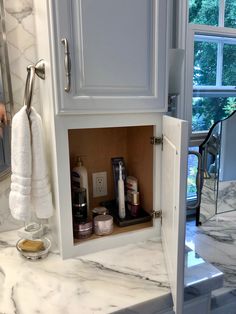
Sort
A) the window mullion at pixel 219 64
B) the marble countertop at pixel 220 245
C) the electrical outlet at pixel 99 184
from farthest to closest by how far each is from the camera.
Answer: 1. the window mullion at pixel 219 64
2. the electrical outlet at pixel 99 184
3. the marble countertop at pixel 220 245

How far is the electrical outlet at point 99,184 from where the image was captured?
124 centimetres

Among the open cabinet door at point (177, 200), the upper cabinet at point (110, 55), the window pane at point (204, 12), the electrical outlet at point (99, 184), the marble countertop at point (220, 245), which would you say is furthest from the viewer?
the window pane at point (204, 12)

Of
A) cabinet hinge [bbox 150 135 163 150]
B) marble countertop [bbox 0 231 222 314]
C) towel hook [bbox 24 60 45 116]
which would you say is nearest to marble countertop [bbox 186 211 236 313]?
marble countertop [bbox 0 231 222 314]

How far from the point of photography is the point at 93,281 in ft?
2.67

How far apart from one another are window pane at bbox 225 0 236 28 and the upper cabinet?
2.77 feet

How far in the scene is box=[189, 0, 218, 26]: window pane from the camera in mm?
1413

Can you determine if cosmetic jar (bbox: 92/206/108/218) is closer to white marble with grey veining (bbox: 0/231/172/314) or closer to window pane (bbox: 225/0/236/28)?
white marble with grey veining (bbox: 0/231/172/314)

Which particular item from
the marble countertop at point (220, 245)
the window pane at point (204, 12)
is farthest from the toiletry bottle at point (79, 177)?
the window pane at point (204, 12)

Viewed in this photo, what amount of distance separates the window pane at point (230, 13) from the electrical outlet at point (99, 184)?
1.11 meters

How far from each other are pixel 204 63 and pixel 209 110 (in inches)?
10.5

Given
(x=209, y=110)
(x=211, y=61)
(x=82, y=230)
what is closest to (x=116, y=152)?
(x=82, y=230)

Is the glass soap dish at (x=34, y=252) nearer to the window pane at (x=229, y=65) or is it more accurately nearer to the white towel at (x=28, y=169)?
the white towel at (x=28, y=169)

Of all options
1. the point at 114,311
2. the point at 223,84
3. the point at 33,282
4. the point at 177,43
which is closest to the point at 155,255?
the point at 114,311

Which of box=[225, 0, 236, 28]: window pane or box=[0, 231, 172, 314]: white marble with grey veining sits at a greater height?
box=[225, 0, 236, 28]: window pane
